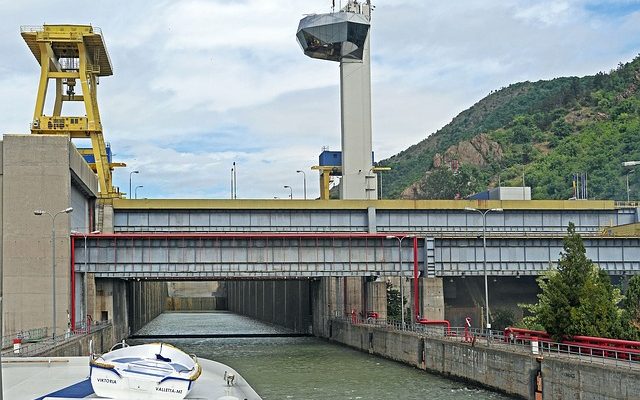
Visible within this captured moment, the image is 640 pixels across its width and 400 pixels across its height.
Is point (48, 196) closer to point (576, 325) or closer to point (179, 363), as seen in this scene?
point (576, 325)

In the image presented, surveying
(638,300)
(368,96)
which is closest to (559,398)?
(638,300)

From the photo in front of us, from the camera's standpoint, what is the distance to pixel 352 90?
348 feet

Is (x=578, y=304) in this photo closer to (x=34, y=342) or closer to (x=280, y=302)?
(x=34, y=342)

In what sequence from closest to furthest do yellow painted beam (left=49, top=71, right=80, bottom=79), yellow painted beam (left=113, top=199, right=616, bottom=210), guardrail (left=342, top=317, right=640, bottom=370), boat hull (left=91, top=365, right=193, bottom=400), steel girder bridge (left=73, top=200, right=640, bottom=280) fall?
boat hull (left=91, top=365, right=193, bottom=400) < guardrail (left=342, top=317, right=640, bottom=370) < steel girder bridge (left=73, top=200, right=640, bottom=280) < yellow painted beam (left=49, top=71, right=80, bottom=79) < yellow painted beam (left=113, top=199, right=616, bottom=210)

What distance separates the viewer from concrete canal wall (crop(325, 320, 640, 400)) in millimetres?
36406

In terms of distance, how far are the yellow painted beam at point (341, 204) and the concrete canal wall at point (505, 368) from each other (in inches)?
751

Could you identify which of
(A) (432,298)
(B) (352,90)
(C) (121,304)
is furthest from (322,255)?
(B) (352,90)

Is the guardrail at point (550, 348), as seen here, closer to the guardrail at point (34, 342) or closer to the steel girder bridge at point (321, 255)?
the steel girder bridge at point (321, 255)

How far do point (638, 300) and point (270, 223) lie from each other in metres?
44.3

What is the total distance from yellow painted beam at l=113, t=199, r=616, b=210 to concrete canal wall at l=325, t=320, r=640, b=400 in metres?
19.1

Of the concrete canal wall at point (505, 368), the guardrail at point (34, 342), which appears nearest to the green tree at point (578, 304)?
the concrete canal wall at point (505, 368)

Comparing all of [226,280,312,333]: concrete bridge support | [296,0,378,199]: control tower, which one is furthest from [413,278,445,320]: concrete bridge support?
[226,280,312,333]: concrete bridge support

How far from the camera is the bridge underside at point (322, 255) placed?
7544 centimetres

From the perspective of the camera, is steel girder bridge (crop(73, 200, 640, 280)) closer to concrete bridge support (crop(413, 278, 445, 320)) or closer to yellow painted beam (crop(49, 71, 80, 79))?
concrete bridge support (crop(413, 278, 445, 320))
